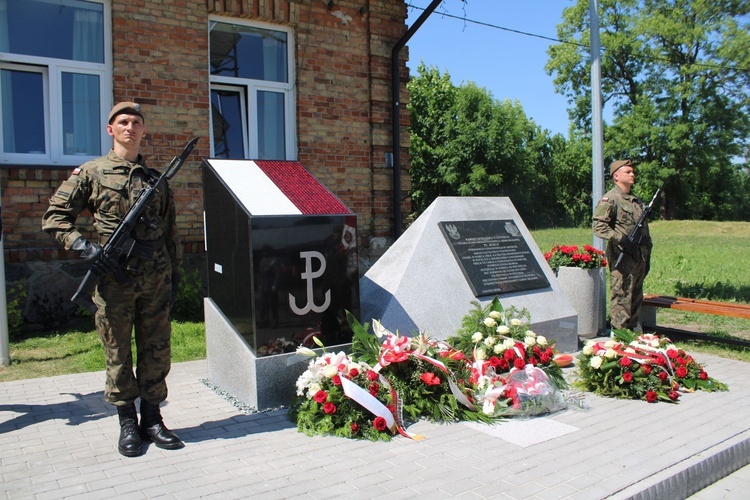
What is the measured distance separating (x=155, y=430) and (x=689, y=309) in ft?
18.5

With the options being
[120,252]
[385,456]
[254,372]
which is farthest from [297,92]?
[385,456]

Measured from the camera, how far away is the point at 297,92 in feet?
29.6

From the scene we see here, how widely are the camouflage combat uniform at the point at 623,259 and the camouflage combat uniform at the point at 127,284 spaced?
455 centimetres

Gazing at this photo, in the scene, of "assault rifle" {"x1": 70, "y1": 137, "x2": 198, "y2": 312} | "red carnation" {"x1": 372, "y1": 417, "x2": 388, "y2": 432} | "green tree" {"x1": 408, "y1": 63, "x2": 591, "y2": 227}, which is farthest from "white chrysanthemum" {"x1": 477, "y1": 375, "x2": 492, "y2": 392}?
"green tree" {"x1": 408, "y1": 63, "x2": 591, "y2": 227}

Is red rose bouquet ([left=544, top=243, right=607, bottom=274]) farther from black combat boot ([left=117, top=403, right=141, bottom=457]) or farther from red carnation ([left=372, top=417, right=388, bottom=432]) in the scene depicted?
black combat boot ([left=117, top=403, right=141, bottom=457])

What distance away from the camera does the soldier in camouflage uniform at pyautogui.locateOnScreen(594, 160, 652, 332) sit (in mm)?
6488

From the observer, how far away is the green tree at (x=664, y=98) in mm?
35031

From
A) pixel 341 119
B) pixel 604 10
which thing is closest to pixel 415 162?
pixel 604 10

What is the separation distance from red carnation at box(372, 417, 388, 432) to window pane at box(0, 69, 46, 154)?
5652 millimetres

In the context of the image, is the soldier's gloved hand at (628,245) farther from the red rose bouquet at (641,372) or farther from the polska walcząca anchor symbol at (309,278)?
the polska walcząca anchor symbol at (309,278)

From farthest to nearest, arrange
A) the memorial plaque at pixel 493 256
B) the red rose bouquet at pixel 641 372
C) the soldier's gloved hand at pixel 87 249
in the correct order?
the memorial plaque at pixel 493 256
the red rose bouquet at pixel 641 372
the soldier's gloved hand at pixel 87 249

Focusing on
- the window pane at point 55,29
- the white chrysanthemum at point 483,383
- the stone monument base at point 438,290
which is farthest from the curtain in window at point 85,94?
the white chrysanthemum at point 483,383

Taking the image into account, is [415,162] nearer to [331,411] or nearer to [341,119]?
[341,119]

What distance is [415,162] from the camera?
37375 mm
